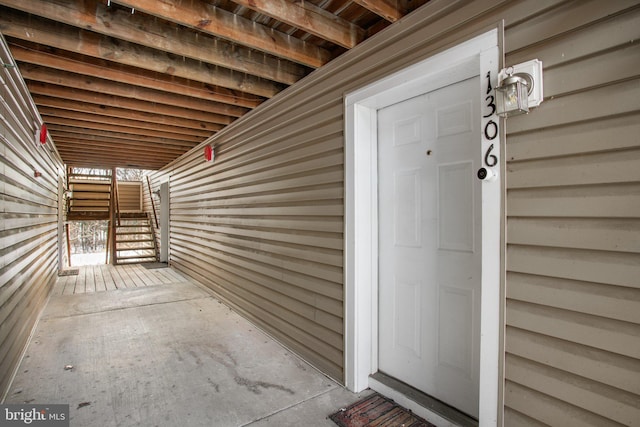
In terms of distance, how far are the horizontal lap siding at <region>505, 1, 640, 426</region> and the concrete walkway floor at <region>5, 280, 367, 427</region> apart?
1326 millimetres

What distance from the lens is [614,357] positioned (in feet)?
3.97

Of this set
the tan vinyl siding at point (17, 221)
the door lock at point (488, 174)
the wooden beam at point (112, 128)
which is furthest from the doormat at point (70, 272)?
the door lock at point (488, 174)

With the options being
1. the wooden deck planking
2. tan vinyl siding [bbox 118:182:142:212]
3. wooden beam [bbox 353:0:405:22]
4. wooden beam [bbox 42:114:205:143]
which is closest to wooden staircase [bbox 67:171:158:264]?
the wooden deck planking

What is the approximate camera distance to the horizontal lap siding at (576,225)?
1.18 m

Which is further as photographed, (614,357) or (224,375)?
(224,375)

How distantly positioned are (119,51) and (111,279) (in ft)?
16.0

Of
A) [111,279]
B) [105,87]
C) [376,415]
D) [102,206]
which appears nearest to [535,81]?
[376,415]

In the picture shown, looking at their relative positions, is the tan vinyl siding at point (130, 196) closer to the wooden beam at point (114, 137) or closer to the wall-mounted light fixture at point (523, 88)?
the wooden beam at point (114, 137)

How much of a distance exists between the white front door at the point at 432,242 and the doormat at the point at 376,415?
0.65 feet

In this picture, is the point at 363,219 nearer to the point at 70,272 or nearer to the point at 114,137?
the point at 114,137

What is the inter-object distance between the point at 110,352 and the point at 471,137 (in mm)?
3459

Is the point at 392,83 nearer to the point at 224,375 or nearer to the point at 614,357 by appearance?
the point at 614,357

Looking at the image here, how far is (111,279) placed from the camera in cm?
600

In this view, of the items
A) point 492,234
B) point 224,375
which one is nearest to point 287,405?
point 224,375
